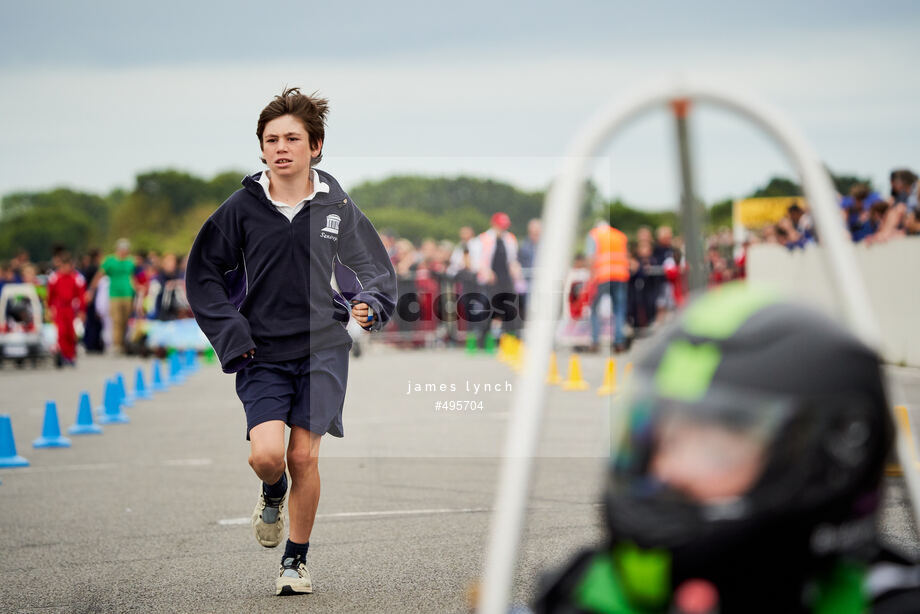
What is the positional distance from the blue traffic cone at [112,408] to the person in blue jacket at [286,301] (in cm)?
852

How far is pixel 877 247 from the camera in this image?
1602 centimetres

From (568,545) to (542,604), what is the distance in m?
3.70

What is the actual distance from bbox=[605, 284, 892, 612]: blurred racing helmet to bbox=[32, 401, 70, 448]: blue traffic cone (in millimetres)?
9988

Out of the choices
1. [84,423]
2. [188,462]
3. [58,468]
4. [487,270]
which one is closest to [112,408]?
[84,423]

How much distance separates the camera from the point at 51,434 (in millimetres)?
11547

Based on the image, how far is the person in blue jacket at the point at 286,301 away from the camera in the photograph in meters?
5.42

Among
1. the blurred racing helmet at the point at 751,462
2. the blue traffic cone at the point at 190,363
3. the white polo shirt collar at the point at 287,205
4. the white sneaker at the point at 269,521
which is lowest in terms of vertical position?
the blue traffic cone at the point at 190,363

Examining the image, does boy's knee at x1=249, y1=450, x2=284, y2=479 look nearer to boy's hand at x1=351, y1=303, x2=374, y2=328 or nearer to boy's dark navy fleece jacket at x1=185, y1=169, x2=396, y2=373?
boy's dark navy fleece jacket at x1=185, y1=169, x2=396, y2=373

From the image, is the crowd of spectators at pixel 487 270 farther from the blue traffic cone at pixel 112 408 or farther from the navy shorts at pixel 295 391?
the navy shorts at pixel 295 391

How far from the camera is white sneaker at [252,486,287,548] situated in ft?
18.6

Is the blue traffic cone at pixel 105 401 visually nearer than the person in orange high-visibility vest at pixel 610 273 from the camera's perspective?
Yes

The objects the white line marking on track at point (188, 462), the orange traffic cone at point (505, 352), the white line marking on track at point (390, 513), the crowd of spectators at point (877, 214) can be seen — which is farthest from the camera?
the orange traffic cone at point (505, 352)

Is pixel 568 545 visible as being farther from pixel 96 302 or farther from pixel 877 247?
pixel 96 302

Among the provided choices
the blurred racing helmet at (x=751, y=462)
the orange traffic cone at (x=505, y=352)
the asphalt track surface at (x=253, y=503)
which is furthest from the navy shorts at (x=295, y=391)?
the orange traffic cone at (x=505, y=352)
